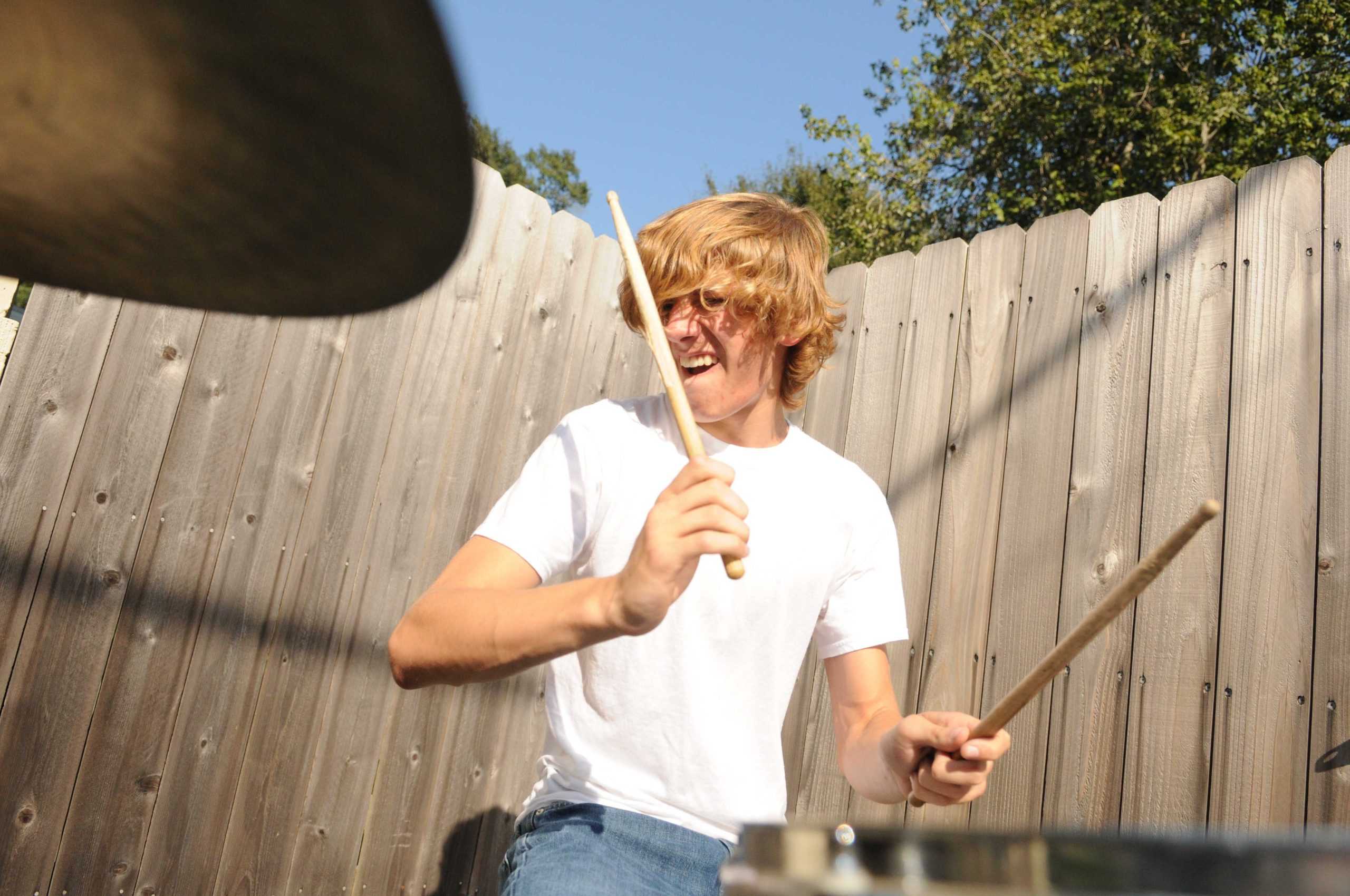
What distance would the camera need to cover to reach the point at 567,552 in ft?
4.31

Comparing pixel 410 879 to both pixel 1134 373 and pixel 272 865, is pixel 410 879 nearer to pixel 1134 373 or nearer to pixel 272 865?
pixel 272 865

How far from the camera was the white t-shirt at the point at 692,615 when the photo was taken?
1.26m

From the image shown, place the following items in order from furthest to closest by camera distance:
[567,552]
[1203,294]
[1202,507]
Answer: [1203,294] → [567,552] → [1202,507]

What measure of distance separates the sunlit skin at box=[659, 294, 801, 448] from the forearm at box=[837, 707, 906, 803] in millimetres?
467

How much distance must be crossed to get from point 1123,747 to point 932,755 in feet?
2.55

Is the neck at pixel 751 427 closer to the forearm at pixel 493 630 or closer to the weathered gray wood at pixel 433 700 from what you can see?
the forearm at pixel 493 630

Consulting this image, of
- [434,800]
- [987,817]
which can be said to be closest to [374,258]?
[987,817]

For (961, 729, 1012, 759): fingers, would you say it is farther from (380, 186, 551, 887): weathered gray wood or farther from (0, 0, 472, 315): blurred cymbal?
(380, 186, 551, 887): weathered gray wood

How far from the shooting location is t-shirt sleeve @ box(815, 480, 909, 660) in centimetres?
147

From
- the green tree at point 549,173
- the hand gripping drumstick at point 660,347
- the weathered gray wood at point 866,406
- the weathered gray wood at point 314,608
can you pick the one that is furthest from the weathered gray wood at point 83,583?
the green tree at point 549,173

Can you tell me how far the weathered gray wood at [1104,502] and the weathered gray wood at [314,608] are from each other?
1.32 meters

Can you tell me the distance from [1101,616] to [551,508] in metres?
0.78

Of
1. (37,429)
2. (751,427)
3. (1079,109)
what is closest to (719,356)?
(751,427)

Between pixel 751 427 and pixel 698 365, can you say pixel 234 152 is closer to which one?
pixel 698 365
